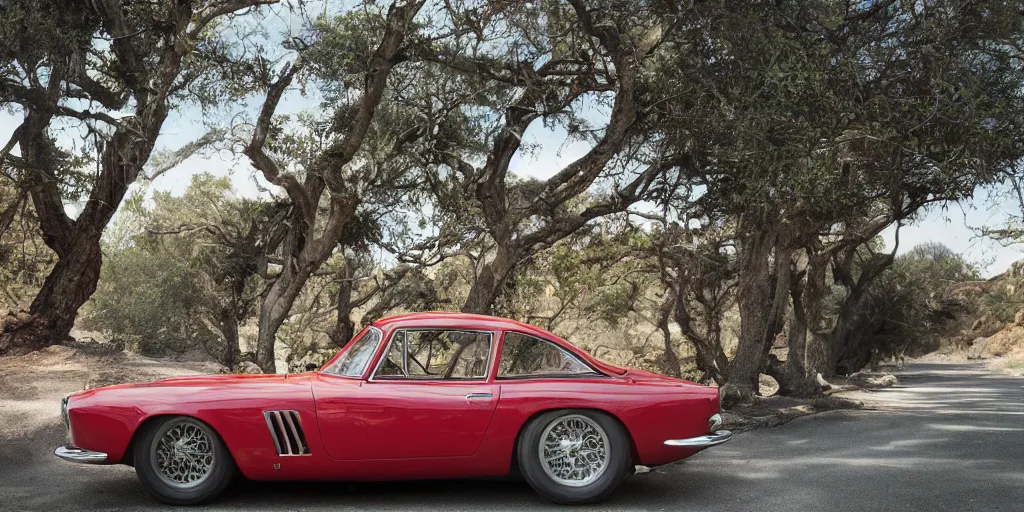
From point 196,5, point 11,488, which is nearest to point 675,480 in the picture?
point 11,488

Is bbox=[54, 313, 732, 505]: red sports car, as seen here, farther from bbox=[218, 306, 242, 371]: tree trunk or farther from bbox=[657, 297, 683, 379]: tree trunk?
bbox=[218, 306, 242, 371]: tree trunk

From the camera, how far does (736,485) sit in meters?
7.31

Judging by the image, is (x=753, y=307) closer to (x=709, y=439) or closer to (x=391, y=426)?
(x=709, y=439)

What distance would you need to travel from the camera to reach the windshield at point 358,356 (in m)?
6.66

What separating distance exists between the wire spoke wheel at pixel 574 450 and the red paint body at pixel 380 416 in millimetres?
160

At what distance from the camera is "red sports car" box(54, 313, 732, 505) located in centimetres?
622

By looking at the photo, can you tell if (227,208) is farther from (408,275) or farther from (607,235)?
(607,235)

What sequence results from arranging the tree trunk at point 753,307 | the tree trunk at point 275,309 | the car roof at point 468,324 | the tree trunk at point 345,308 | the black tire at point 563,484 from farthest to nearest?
the tree trunk at point 345,308 → the tree trunk at point 275,309 → the tree trunk at point 753,307 → the car roof at point 468,324 → the black tire at point 563,484

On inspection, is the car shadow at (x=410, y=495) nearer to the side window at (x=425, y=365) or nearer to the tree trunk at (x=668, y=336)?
the side window at (x=425, y=365)

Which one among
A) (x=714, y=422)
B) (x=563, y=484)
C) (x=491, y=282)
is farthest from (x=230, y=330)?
(x=714, y=422)

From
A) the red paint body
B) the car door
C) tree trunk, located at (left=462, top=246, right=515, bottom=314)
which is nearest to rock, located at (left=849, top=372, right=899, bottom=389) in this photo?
tree trunk, located at (left=462, top=246, right=515, bottom=314)

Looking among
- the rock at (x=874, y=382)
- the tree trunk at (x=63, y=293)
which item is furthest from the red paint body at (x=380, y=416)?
the rock at (x=874, y=382)

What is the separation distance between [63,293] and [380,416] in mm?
12522

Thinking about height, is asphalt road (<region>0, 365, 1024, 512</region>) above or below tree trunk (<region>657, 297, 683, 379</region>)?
below
